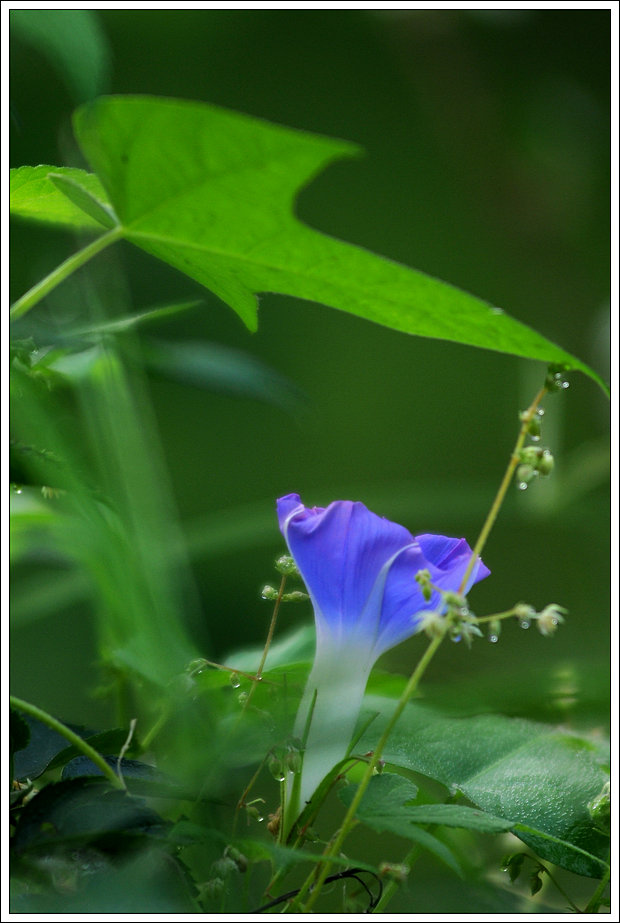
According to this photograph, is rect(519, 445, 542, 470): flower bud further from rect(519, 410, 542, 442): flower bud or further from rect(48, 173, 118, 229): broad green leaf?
rect(48, 173, 118, 229): broad green leaf

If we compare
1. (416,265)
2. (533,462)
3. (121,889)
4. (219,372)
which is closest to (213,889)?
(121,889)

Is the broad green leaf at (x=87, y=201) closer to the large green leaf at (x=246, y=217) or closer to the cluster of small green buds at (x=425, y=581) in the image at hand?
the large green leaf at (x=246, y=217)

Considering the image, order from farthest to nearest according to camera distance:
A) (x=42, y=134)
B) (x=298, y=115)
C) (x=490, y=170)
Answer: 1. (x=298, y=115)
2. (x=490, y=170)
3. (x=42, y=134)

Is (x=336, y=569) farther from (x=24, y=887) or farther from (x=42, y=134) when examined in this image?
(x=42, y=134)

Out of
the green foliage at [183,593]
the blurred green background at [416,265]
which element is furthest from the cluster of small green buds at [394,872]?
the blurred green background at [416,265]

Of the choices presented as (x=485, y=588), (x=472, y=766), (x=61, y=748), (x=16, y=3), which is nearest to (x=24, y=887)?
(x=61, y=748)

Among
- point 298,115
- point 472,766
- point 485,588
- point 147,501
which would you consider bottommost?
point 485,588

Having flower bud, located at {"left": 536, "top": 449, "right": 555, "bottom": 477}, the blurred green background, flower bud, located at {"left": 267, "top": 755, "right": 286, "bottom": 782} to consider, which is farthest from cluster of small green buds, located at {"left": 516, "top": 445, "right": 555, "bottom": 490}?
the blurred green background
